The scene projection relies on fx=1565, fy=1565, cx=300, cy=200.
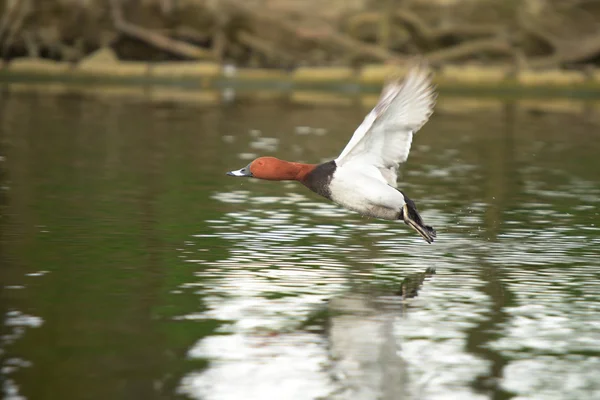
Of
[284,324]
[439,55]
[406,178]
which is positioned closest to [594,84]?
[439,55]

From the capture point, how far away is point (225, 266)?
11938 millimetres

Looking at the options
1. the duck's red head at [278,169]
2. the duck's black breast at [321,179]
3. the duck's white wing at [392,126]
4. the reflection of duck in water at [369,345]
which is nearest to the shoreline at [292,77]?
the duck's white wing at [392,126]

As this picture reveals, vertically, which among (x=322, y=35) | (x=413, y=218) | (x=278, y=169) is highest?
(x=278, y=169)

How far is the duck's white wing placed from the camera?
1223 centimetres

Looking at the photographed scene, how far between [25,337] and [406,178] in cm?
1160

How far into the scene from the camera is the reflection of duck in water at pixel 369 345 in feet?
25.6

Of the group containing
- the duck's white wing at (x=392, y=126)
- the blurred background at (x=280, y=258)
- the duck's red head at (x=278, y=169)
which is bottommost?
the blurred background at (x=280, y=258)

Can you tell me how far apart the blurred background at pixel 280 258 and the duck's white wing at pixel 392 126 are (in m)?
0.82

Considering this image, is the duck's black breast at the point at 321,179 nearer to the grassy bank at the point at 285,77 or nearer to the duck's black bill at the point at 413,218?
the duck's black bill at the point at 413,218

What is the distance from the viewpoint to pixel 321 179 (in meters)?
11.7

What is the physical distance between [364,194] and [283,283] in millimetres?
1081

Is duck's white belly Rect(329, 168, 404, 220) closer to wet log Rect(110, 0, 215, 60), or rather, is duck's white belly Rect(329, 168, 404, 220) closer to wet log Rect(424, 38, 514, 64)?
wet log Rect(424, 38, 514, 64)

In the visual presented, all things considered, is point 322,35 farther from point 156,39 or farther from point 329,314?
point 329,314

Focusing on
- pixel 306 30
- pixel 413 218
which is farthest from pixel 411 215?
pixel 306 30
